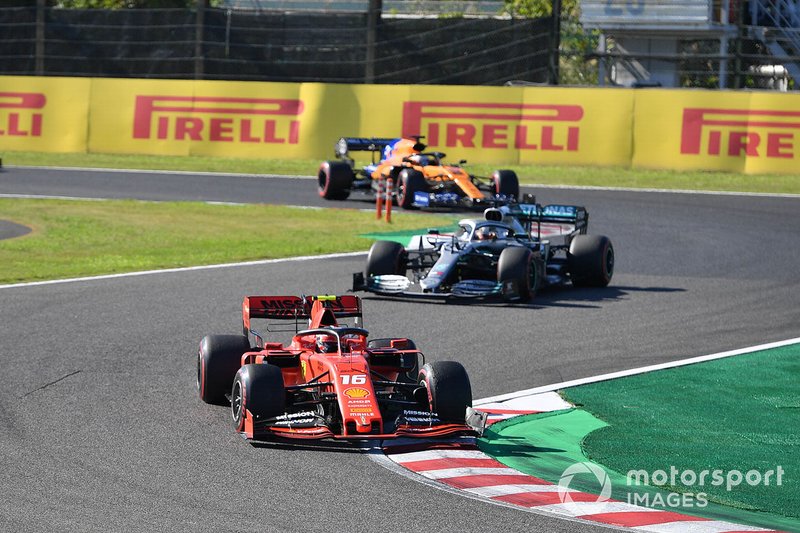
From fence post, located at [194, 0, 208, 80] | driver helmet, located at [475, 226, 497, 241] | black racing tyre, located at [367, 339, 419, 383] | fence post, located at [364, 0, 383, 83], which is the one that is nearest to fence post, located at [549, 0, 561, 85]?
fence post, located at [364, 0, 383, 83]

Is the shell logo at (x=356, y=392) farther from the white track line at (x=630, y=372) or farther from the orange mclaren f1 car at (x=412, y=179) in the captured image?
the orange mclaren f1 car at (x=412, y=179)

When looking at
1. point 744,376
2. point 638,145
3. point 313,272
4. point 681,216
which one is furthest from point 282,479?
point 638,145

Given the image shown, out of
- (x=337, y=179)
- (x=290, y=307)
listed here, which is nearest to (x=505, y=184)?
(x=337, y=179)

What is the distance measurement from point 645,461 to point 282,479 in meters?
2.68

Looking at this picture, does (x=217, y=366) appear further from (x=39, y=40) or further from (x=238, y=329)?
(x=39, y=40)

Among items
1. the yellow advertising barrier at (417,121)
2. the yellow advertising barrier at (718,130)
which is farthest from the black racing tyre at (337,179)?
the yellow advertising barrier at (718,130)

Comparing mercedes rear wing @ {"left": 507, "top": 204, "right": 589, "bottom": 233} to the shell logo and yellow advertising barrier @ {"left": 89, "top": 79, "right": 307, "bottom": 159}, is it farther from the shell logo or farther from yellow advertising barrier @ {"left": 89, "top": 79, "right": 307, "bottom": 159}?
yellow advertising barrier @ {"left": 89, "top": 79, "right": 307, "bottom": 159}

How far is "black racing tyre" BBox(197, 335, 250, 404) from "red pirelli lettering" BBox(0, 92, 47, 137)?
26594 mm

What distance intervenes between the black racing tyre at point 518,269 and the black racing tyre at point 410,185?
9792 mm

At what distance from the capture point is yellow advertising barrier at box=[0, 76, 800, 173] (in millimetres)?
30953

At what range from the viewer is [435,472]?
8.85 m

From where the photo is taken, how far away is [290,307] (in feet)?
38.0

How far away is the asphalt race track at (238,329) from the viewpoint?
25.7 ft

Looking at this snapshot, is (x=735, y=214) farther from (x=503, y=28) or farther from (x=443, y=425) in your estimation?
(x=443, y=425)
